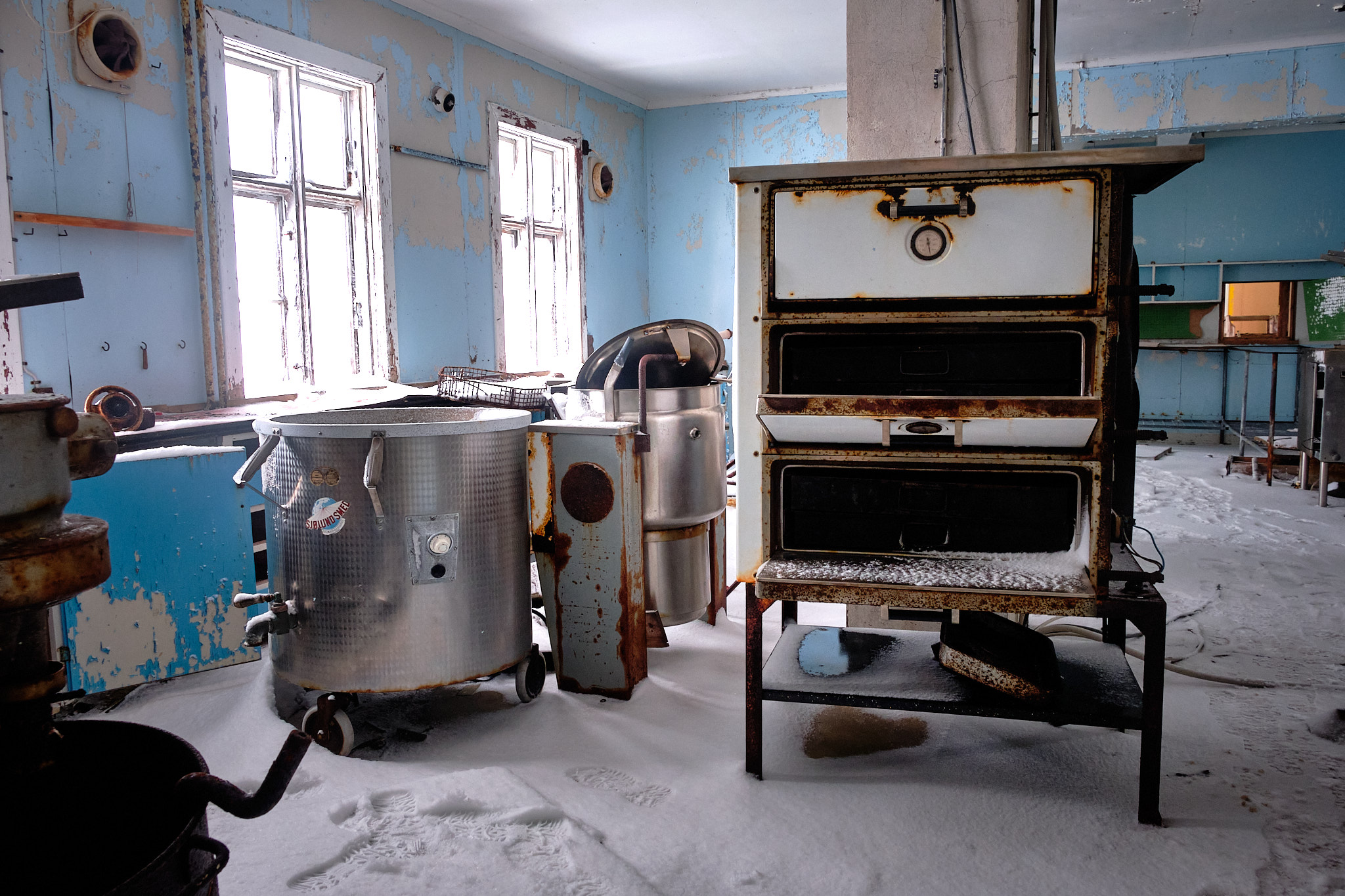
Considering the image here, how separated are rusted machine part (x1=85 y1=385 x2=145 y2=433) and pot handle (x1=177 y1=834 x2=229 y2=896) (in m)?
2.84

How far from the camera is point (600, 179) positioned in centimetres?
804

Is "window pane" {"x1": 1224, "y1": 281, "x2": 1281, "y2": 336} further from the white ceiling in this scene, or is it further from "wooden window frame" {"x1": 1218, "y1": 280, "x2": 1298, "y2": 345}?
the white ceiling

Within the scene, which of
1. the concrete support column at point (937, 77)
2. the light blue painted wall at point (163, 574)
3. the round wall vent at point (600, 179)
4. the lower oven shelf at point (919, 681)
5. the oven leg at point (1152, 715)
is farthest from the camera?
the round wall vent at point (600, 179)

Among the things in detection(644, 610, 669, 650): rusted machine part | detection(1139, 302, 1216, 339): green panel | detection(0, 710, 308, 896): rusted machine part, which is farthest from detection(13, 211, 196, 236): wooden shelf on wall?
detection(1139, 302, 1216, 339): green panel

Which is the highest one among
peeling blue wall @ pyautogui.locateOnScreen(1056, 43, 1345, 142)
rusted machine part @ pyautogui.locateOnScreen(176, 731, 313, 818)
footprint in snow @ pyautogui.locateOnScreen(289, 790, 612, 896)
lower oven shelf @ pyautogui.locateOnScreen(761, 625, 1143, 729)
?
peeling blue wall @ pyautogui.locateOnScreen(1056, 43, 1345, 142)

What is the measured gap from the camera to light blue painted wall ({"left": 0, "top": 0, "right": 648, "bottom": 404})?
376 cm

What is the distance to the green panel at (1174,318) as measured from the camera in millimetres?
9562

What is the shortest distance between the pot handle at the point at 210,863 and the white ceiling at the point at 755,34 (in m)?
5.89

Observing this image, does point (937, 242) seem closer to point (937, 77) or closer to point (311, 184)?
point (937, 77)

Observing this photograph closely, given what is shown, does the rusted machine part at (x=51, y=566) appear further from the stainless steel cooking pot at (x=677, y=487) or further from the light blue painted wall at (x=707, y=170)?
the light blue painted wall at (x=707, y=170)

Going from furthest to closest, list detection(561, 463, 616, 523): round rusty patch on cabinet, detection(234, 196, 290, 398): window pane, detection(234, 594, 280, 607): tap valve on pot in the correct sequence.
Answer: detection(234, 196, 290, 398): window pane → detection(561, 463, 616, 523): round rusty patch on cabinet → detection(234, 594, 280, 607): tap valve on pot

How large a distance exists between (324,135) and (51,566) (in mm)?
5069

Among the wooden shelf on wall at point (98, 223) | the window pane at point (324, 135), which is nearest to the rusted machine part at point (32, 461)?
the wooden shelf on wall at point (98, 223)

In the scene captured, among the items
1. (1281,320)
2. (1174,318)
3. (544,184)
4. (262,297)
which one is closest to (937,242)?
(262,297)
